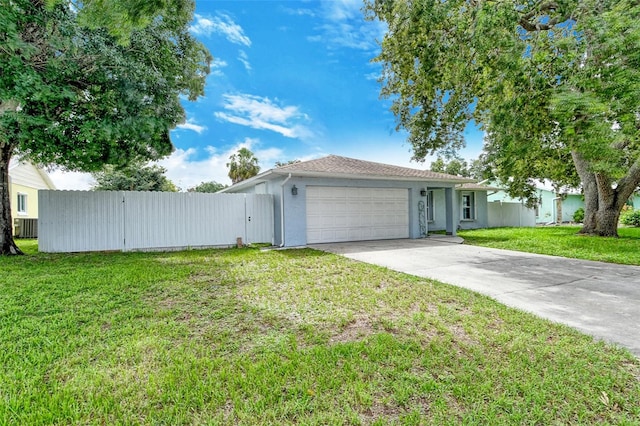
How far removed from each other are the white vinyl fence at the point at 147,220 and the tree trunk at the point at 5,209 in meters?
0.75

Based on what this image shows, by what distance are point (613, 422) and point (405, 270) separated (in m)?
4.62

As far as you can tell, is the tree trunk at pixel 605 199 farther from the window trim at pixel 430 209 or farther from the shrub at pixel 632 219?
the shrub at pixel 632 219

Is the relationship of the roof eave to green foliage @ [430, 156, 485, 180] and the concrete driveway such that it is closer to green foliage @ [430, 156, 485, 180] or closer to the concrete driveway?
the concrete driveway

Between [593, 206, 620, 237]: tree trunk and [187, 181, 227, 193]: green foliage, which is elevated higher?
[187, 181, 227, 193]: green foliage

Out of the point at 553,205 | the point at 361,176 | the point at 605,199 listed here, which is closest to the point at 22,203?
the point at 361,176

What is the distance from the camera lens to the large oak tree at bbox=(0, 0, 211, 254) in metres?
6.94

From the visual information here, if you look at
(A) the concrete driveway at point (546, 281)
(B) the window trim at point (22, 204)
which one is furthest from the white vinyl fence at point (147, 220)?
(B) the window trim at point (22, 204)

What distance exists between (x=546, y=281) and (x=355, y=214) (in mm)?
7232

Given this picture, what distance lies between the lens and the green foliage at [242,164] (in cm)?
2978

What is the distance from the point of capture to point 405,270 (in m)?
6.64

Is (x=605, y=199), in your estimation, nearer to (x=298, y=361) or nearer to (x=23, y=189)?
(x=298, y=361)

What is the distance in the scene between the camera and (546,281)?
566cm

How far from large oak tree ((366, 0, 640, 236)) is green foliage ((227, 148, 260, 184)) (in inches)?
879

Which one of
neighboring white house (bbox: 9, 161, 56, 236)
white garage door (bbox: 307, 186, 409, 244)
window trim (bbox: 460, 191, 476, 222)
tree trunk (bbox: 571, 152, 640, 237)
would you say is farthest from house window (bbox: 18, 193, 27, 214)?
tree trunk (bbox: 571, 152, 640, 237)
